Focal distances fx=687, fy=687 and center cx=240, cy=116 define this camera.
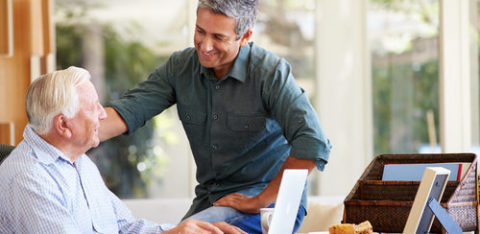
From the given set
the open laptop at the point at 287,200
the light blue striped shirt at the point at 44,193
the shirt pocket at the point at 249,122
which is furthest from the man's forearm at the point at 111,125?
the open laptop at the point at 287,200

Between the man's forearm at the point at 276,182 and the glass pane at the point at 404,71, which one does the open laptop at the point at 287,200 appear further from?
the glass pane at the point at 404,71

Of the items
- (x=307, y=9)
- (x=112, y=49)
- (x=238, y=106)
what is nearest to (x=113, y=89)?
(x=112, y=49)

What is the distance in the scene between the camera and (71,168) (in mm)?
2102

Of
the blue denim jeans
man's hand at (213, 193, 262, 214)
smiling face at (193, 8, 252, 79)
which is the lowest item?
the blue denim jeans

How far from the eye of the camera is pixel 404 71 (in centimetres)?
538

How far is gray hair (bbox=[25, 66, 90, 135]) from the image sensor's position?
198 cm

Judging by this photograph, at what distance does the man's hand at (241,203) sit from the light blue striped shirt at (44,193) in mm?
438

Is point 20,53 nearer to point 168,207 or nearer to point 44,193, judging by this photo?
point 168,207

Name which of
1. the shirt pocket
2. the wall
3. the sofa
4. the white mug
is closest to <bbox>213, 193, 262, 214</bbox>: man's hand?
the shirt pocket

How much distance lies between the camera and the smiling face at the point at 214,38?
2.37 m

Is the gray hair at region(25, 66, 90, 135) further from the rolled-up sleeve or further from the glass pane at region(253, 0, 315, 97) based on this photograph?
the glass pane at region(253, 0, 315, 97)

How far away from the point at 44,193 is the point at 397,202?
3.22 ft

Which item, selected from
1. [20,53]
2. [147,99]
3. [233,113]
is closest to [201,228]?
[233,113]

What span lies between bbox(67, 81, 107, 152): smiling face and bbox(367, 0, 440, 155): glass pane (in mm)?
3561
